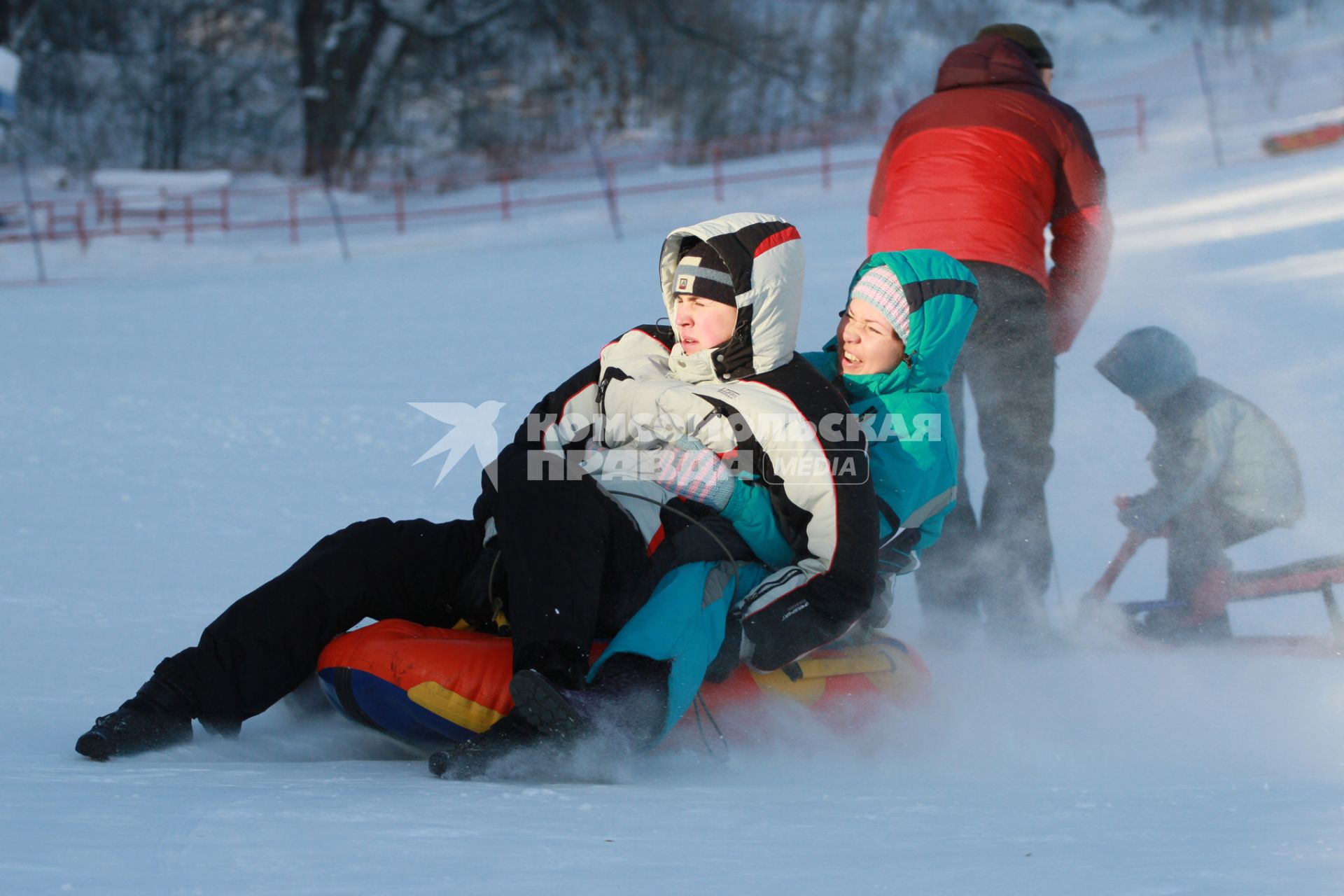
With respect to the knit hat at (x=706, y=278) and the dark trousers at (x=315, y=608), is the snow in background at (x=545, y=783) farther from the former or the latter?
the knit hat at (x=706, y=278)

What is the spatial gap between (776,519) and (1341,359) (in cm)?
308

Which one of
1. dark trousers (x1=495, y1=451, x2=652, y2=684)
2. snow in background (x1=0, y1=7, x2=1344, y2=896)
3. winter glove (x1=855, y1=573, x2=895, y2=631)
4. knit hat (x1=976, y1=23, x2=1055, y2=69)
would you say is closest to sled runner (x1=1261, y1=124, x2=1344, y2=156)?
snow in background (x1=0, y1=7, x2=1344, y2=896)

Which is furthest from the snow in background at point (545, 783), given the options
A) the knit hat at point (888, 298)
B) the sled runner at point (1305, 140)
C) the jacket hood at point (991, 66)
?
the sled runner at point (1305, 140)

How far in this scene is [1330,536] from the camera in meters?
3.44

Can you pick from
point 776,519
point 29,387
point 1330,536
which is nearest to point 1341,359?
point 1330,536

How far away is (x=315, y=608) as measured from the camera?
7.47 ft

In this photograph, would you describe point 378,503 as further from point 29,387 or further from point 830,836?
point 830,836

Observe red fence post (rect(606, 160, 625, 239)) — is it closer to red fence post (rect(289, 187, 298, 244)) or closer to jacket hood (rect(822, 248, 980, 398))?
red fence post (rect(289, 187, 298, 244))

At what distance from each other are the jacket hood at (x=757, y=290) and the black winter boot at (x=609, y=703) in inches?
24.8

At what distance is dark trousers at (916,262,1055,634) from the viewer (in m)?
3.20

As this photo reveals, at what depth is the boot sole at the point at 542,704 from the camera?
2.01 meters

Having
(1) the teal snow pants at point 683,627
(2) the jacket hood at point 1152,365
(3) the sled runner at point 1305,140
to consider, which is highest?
(3) the sled runner at point 1305,140

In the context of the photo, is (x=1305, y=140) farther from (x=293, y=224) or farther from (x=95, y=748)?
(x=95, y=748)

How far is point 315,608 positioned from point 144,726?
33 cm
